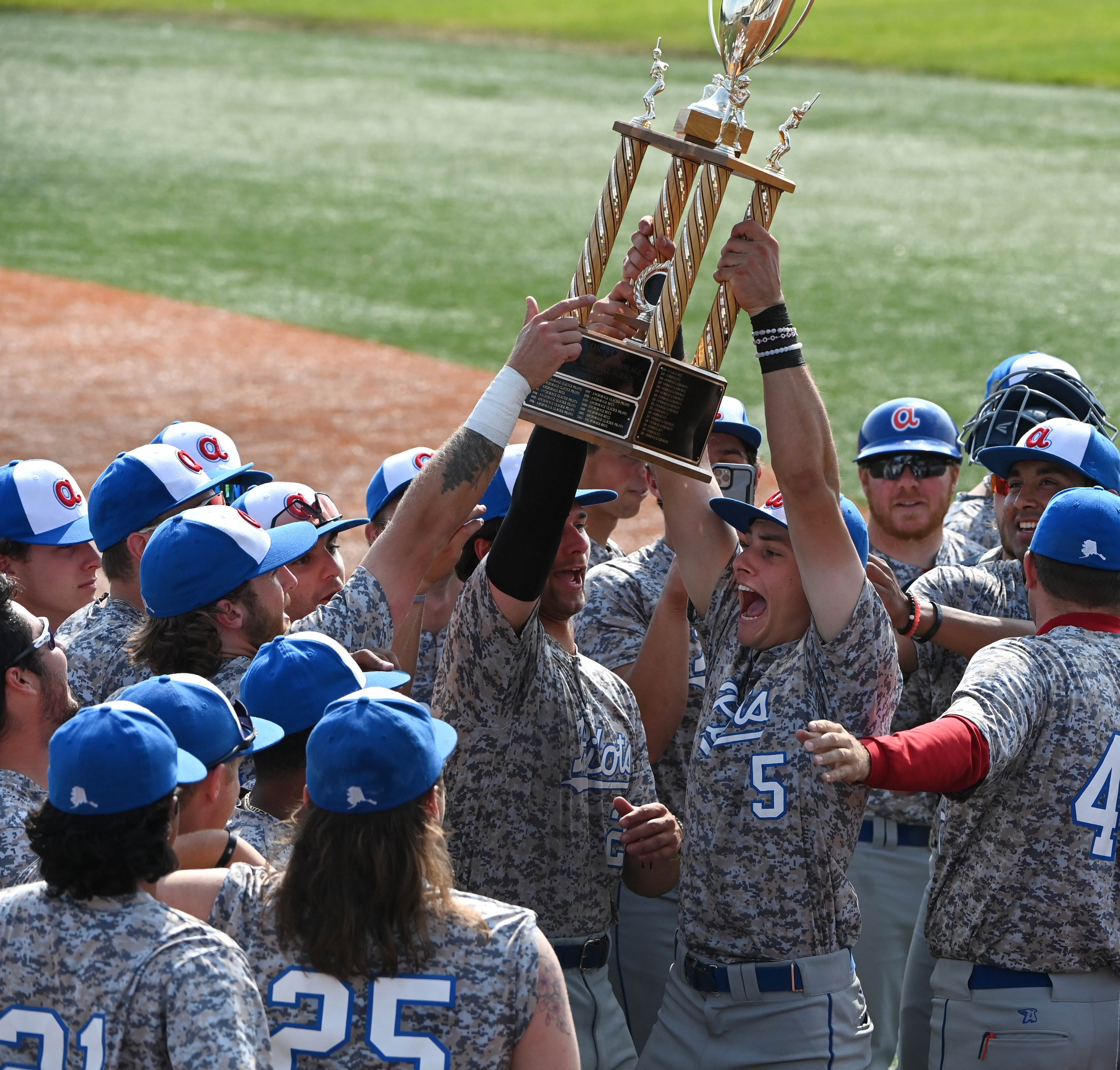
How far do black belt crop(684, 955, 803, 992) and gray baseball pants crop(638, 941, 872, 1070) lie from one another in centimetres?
1

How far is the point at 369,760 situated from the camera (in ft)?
7.91

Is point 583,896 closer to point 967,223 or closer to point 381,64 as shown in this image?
point 967,223

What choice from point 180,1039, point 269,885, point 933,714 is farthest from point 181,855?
point 933,714

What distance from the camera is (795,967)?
3.30 metres

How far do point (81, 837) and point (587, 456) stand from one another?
2.82 metres

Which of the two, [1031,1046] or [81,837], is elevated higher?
[81,837]

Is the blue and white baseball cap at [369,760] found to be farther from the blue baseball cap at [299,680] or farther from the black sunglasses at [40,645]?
the black sunglasses at [40,645]

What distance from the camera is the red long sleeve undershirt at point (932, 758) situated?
2965 mm

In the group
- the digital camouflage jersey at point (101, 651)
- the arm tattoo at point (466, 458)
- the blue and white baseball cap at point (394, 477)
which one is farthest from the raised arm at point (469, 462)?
the blue and white baseball cap at point (394, 477)

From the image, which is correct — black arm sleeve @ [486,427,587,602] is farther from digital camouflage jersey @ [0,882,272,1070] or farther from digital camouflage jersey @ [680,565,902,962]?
digital camouflage jersey @ [0,882,272,1070]

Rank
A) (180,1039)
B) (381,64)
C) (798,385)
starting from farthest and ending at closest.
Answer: (381,64), (798,385), (180,1039)

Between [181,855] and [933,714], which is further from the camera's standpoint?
[933,714]

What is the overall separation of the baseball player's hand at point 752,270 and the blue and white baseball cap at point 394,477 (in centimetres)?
145

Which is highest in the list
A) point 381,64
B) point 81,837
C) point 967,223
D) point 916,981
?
point 381,64
